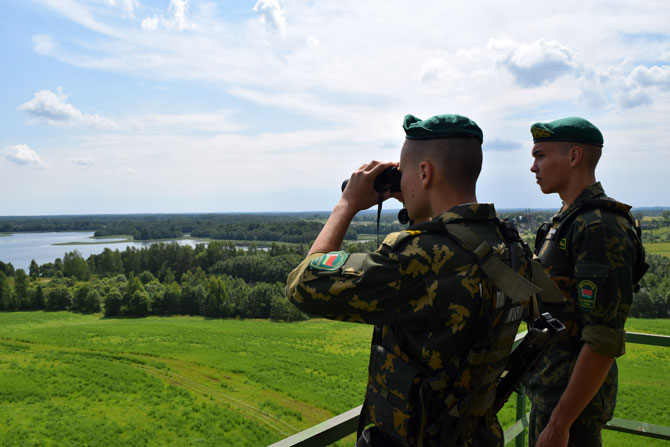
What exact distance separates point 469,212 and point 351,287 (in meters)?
0.54

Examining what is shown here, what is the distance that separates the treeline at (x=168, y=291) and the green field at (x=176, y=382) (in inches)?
370

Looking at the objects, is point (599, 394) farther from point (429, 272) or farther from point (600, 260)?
point (429, 272)

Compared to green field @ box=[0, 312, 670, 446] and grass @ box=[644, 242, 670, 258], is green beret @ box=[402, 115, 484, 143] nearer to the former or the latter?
green field @ box=[0, 312, 670, 446]

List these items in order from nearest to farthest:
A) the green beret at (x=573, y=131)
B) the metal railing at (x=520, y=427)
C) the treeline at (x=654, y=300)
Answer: the metal railing at (x=520, y=427) → the green beret at (x=573, y=131) → the treeline at (x=654, y=300)

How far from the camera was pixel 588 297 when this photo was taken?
7.60ft

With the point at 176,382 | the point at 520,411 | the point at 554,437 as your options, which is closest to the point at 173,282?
the point at 176,382

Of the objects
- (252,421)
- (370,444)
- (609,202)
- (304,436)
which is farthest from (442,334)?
(252,421)

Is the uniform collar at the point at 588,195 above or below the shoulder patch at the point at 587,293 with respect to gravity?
above

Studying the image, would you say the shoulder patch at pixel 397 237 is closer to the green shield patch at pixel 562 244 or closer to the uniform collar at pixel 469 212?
the uniform collar at pixel 469 212

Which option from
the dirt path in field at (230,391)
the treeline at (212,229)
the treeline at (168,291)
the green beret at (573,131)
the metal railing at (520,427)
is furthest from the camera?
the treeline at (212,229)

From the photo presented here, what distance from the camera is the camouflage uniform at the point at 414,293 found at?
4.97ft

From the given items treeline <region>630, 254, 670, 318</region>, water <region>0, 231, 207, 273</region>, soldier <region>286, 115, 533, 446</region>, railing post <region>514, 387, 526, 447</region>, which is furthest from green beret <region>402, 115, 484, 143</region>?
water <region>0, 231, 207, 273</region>

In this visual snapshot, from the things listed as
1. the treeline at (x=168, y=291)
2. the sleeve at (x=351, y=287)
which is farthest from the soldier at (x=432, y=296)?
the treeline at (x=168, y=291)

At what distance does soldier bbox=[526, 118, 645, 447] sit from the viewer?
226 cm
